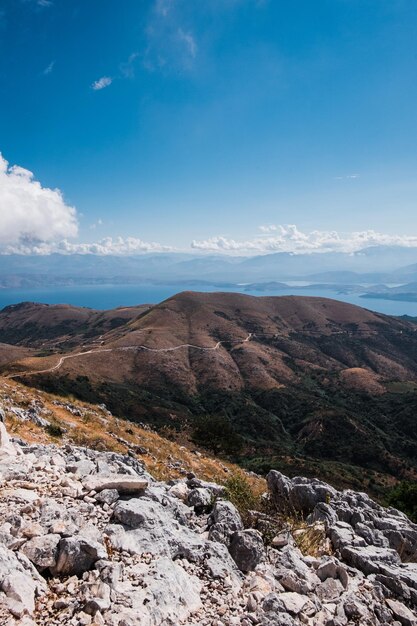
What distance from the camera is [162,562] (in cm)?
710

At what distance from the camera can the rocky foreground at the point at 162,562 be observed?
5.91 meters

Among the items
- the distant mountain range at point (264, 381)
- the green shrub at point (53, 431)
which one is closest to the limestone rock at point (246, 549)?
the green shrub at point (53, 431)

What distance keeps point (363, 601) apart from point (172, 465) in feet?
63.1

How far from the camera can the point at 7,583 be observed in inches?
220

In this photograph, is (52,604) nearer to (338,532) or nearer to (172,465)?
(338,532)

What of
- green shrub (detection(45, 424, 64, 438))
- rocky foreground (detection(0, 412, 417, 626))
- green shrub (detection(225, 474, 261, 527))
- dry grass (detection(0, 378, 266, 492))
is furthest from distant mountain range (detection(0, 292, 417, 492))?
rocky foreground (detection(0, 412, 417, 626))

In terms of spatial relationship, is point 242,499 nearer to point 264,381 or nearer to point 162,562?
point 162,562

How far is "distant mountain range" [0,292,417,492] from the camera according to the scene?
60500 mm

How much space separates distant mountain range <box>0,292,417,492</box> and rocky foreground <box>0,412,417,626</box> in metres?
33.7

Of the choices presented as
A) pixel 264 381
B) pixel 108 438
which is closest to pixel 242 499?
pixel 108 438

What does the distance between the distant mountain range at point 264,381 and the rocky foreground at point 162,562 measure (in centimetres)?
3374

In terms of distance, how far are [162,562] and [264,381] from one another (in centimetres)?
10276

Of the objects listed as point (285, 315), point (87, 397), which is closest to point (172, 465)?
point (87, 397)

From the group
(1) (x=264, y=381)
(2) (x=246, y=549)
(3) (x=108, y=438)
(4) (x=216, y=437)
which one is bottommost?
(1) (x=264, y=381)
